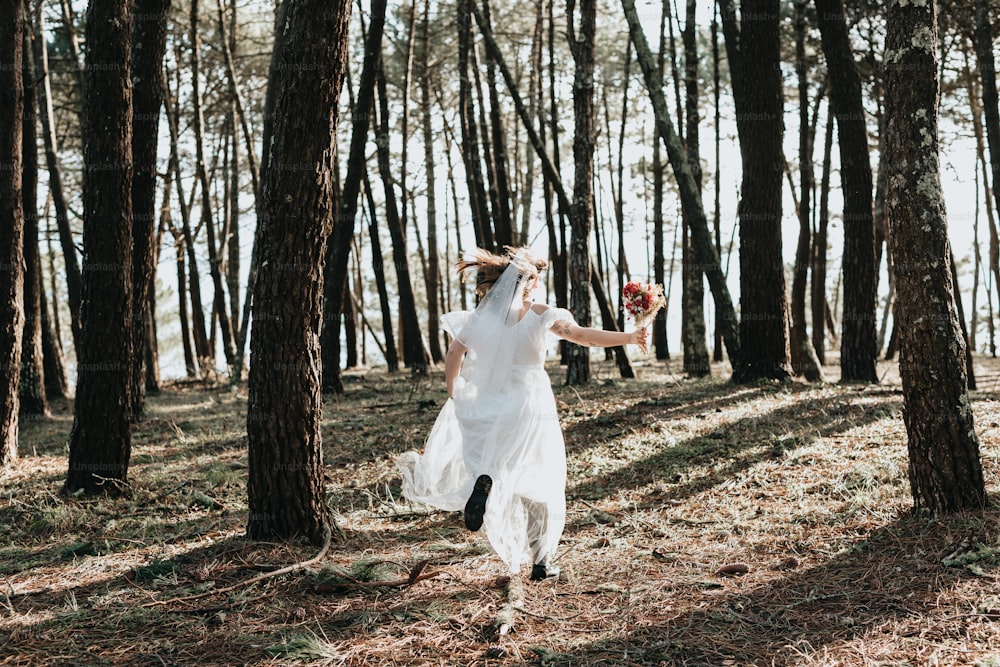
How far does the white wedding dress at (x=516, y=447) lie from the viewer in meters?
4.85

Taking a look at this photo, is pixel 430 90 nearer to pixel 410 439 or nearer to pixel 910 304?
pixel 410 439

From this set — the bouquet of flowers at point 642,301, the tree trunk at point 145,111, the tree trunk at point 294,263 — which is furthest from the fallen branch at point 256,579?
the tree trunk at point 145,111

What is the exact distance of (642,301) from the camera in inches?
208

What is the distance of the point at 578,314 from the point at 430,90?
1287cm

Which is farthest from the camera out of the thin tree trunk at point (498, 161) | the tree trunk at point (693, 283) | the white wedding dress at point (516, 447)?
the thin tree trunk at point (498, 161)

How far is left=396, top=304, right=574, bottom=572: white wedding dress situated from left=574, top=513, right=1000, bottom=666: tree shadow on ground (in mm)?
945

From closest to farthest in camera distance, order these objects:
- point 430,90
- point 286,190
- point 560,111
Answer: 1. point 286,190
2. point 430,90
3. point 560,111

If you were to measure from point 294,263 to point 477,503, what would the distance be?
187 cm

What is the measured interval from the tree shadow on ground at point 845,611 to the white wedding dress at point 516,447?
0.94 metres

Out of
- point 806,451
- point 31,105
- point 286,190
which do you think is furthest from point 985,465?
point 31,105

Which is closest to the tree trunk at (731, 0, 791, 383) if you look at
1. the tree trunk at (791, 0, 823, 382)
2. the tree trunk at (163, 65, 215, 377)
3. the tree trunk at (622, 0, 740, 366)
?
the tree trunk at (622, 0, 740, 366)

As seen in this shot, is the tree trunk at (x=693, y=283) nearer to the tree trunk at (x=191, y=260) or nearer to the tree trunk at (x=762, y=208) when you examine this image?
the tree trunk at (x=762, y=208)

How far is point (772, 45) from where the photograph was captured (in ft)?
35.1

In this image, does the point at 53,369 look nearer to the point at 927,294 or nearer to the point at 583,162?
the point at 583,162
